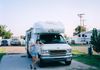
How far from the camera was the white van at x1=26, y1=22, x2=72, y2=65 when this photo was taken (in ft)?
52.3

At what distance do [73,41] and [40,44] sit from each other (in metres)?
55.3

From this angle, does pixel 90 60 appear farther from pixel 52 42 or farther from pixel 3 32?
pixel 3 32

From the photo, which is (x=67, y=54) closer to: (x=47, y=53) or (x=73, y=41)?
(x=47, y=53)

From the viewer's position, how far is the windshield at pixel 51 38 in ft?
56.1

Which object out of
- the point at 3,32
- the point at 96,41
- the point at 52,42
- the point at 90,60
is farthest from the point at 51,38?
the point at 3,32

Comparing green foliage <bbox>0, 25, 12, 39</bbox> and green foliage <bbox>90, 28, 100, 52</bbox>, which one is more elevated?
green foliage <bbox>0, 25, 12, 39</bbox>

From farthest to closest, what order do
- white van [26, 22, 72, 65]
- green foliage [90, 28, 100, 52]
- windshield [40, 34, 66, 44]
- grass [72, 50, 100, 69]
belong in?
1. green foliage [90, 28, 100, 52]
2. grass [72, 50, 100, 69]
3. windshield [40, 34, 66, 44]
4. white van [26, 22, 72, 65]

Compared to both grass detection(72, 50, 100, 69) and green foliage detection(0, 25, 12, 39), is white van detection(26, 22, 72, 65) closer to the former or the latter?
grass detection(72, 50, 100, 69)

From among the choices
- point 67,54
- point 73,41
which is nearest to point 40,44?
point 67,54

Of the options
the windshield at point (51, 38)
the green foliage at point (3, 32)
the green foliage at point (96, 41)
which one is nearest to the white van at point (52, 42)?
the windshield at point (51, 38)

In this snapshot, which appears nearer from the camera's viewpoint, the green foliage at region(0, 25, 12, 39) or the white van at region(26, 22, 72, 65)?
the white van at region(26, 22, 72, 65)

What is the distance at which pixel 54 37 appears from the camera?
1753 cm

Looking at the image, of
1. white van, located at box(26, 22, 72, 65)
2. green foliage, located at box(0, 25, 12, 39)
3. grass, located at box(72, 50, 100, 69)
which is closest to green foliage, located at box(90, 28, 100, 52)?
grass, located at box(72, 50, 100, 69)

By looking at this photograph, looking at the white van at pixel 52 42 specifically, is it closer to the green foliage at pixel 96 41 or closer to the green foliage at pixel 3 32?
the green foliage at pixel 96 41
